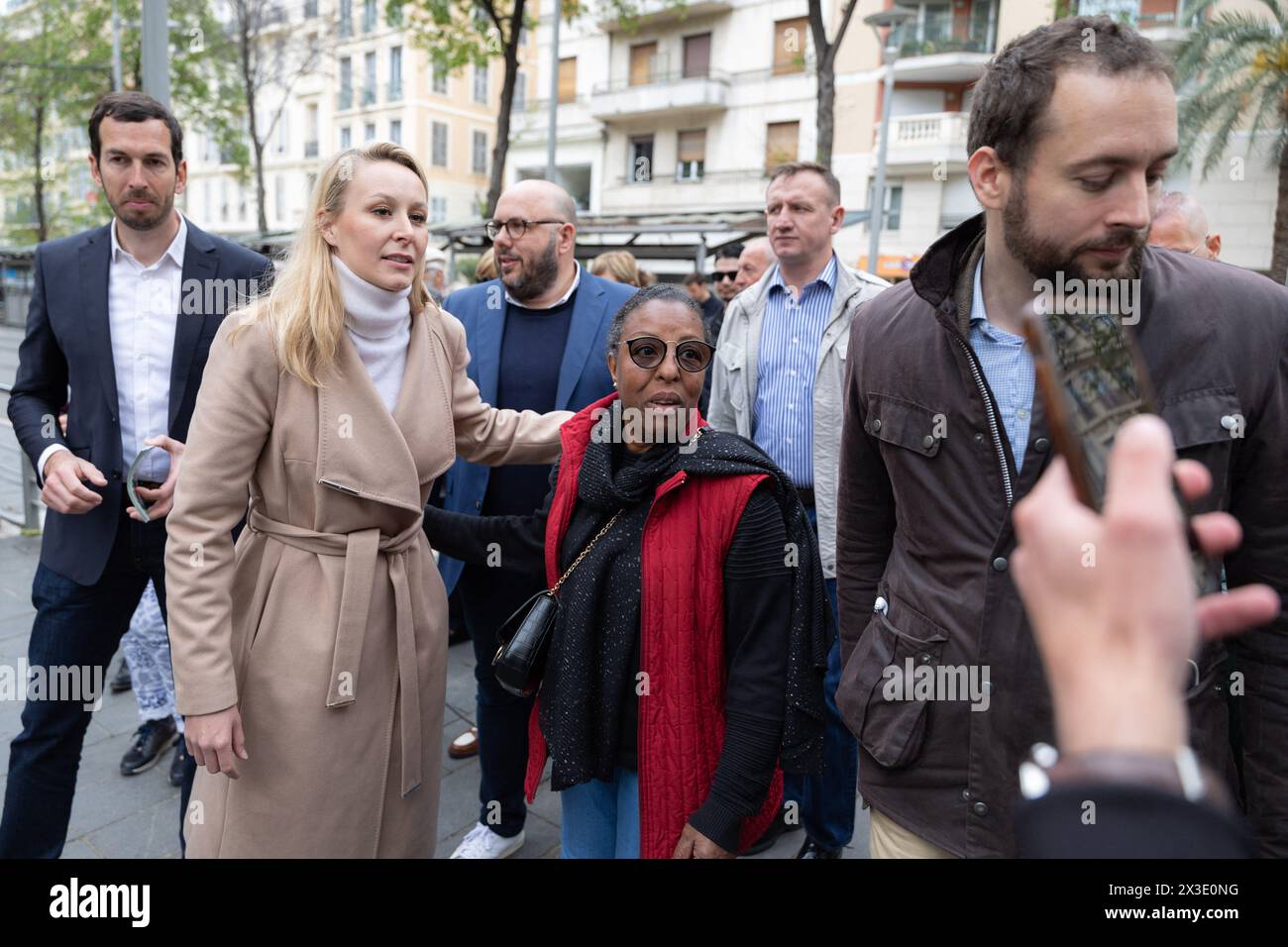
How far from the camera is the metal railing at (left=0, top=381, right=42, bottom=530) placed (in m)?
6.62

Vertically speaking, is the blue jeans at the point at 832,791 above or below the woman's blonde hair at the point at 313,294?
below

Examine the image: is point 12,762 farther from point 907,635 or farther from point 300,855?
point 907,635

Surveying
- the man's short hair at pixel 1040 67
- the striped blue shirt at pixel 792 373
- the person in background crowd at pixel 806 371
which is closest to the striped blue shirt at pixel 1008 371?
the man's short hair at pixel 1040 67

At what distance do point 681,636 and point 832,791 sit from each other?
1.50 metres

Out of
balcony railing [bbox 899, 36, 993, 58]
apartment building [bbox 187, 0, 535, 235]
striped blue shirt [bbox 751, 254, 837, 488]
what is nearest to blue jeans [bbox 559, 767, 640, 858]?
striped blue shirt [bbox 751, 254, 837, 488]

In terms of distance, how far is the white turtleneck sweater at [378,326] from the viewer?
2146mm

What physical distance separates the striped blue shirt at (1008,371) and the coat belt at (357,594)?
1.44 m

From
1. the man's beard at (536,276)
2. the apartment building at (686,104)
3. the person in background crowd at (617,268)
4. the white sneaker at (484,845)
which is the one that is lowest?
the white sneaker at (484,845)

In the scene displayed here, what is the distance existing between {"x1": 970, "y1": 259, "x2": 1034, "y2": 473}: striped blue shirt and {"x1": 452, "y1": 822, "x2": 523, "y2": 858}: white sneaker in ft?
8.00

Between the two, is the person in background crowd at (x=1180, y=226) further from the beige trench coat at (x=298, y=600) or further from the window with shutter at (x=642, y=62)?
the window with shutter at (x=642, y=62)

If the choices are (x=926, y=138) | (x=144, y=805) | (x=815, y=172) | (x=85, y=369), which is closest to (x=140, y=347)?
(x=85, y=369)

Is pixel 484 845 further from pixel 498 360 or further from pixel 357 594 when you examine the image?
pixel 498 360

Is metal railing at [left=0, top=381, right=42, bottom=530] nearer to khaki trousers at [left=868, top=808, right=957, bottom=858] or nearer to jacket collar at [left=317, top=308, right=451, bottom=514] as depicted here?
jacket collar at [left=317, top=308, right=451, bottom=514]
